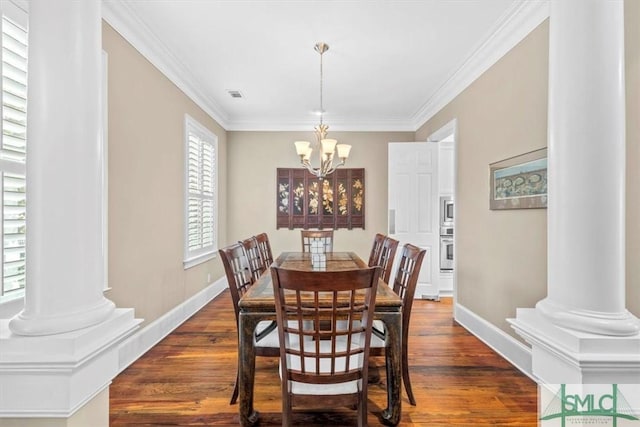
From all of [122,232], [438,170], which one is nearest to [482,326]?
[438,170]

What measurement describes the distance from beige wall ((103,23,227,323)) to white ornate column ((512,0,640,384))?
278cm

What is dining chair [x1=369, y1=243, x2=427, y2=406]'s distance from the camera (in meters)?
2.03

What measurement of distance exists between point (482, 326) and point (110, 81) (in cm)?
386

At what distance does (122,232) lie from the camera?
2.64 m

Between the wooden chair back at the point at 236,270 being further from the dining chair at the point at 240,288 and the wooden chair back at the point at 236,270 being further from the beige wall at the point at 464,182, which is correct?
the beige wall at the point at 464,182

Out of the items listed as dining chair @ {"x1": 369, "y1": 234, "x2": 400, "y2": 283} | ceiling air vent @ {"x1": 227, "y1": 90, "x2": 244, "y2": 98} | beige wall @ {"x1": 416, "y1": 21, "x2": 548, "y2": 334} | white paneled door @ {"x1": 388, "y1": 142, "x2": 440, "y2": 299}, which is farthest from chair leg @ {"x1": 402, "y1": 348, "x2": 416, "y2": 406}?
ceiling air vent @ {"x1": 227, "y1": 90, "x2": 244, "y2": 98}

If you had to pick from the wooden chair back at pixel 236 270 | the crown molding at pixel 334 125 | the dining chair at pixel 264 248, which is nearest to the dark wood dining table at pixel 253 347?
the wooden chair back at pixel 236 270

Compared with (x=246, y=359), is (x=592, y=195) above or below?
above

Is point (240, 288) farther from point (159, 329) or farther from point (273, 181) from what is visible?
point (273, 181)

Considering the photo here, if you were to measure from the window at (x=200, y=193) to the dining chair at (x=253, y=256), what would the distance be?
1251 millimetres

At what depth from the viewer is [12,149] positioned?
1.78m

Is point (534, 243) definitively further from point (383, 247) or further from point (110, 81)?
point (110, 81)

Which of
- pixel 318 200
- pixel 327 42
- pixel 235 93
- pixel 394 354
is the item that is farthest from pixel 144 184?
pixel 318 200

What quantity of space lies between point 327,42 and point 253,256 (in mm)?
2049
